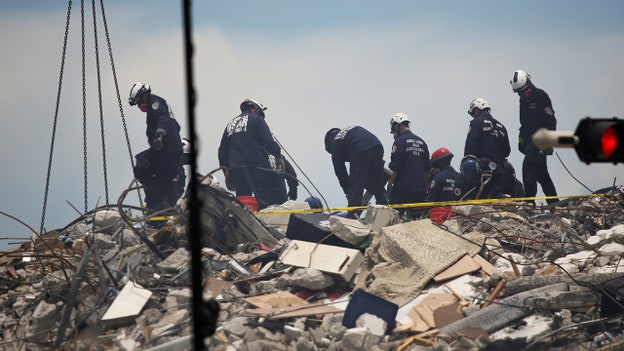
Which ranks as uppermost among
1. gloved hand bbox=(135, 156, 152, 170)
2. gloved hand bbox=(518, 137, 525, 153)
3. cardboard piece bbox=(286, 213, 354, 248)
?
gloved hand bbox=(518, 137, 525, 153)

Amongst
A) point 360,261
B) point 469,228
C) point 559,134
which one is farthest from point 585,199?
point 559,134

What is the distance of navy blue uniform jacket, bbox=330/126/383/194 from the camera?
43.5ft

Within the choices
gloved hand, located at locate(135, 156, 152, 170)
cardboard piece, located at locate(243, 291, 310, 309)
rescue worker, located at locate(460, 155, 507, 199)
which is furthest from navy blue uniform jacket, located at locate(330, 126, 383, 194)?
cardboard piece, located at locate(243, 291, 310, 309)

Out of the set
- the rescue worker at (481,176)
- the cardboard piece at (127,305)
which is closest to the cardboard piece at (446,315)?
the cardboard piece at (127,305)

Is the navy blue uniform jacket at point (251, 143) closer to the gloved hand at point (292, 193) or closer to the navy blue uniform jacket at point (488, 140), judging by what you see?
the gloved hand at point (292, 193)

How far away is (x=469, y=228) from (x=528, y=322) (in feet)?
10.7

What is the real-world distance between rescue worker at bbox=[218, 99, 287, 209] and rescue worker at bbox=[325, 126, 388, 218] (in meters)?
1.11

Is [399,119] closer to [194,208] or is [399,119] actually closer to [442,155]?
[442,155]

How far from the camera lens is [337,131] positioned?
46.1 feet

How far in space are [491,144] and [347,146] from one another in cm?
208

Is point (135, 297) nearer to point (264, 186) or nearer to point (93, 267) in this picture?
point (93, 267)

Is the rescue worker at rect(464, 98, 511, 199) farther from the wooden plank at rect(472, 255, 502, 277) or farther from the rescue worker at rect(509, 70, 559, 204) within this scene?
the wooden plank at rect(472, 255, 502, 277)

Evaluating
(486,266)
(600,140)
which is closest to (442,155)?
(486,266)

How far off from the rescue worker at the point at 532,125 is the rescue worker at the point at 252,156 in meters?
3.66
